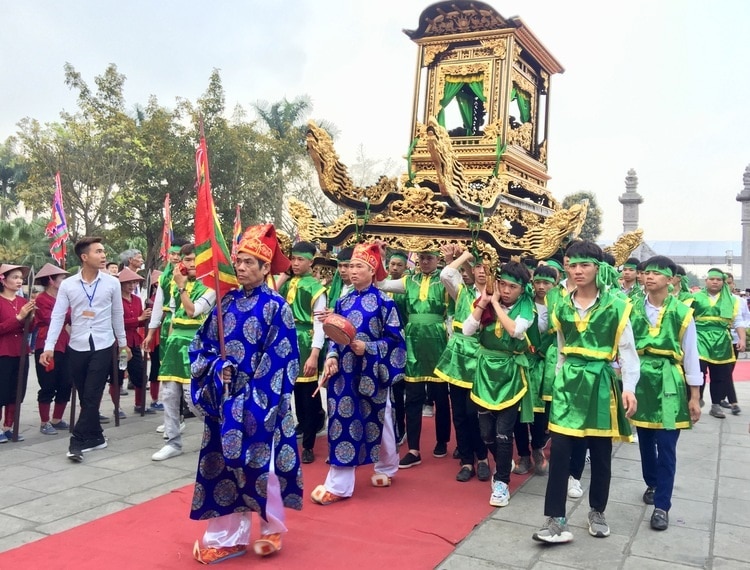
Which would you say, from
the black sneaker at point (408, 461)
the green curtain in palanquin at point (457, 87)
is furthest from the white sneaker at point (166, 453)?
the green curtain in palanquin at point (457, 87)

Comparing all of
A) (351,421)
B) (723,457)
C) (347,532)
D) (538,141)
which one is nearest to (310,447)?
(351,421)

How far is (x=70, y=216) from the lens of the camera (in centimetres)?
1798

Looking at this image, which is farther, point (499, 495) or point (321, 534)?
point (499, 495)

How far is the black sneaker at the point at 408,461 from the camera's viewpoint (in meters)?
5.31

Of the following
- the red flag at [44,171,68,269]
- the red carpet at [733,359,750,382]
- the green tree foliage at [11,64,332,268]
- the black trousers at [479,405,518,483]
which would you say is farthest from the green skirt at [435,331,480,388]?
the green tree foliage at [11,64,332,268]

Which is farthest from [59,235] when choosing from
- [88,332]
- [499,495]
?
[499,495]

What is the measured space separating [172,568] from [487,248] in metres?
3.20

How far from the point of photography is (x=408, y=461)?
534 centimetres

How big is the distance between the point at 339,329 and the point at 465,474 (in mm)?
1610

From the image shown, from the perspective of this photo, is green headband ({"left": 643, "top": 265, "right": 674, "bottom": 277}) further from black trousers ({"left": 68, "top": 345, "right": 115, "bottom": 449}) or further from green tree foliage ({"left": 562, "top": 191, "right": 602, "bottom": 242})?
green tree foliage ({"left": 562, "top": 191, "right": 602, "bottom": 242})

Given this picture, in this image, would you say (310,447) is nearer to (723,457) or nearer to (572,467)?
(572,467)

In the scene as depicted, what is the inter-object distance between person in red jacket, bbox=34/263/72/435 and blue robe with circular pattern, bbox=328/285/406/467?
322 cm

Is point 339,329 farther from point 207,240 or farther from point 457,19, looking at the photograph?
point 457,19

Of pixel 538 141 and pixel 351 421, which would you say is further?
pixel 538 141
